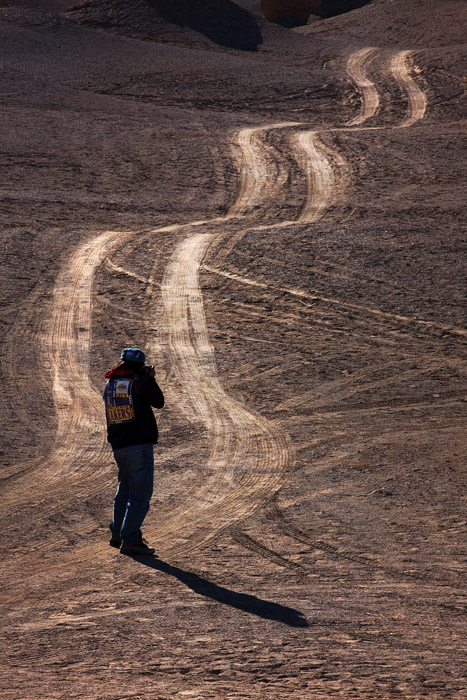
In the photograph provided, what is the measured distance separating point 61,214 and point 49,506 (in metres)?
12.9

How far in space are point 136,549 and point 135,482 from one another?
61cm

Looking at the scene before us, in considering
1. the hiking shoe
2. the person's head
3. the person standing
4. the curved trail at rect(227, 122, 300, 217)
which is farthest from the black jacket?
the curved trail at rect(227, 122, 300, 217)

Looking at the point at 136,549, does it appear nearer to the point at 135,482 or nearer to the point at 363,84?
the point at 135,482

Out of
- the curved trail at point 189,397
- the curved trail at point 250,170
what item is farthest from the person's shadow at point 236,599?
the curved trail at point 250,170

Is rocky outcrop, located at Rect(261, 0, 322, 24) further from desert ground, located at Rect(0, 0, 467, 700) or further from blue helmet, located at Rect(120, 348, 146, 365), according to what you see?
blue helmet, located at Rect(120, 348, 146, 365)

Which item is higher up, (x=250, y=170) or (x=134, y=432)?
(x=250, y=170)

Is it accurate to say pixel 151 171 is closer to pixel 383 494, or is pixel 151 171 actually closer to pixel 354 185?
pixel 354 185

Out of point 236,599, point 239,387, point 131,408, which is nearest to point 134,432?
point 131,408

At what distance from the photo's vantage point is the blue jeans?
686 cm

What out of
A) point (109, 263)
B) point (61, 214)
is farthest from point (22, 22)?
point (109, 263)

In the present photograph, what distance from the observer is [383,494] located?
826 centimetres

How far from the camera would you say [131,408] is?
6.90m

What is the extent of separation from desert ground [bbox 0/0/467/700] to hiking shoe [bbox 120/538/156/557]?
0.19 m

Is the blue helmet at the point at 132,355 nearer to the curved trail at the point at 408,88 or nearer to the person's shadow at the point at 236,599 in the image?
the person's shadow at the point at 236,599
